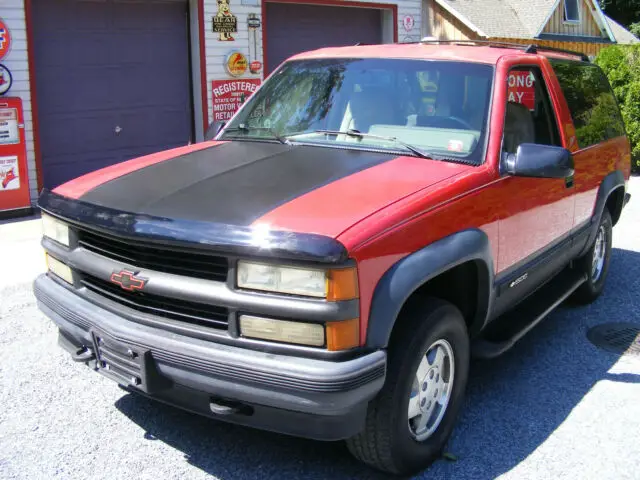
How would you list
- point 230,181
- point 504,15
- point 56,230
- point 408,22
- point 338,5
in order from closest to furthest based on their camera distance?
point 230,181 < point 56,230 < point 338,5 < point 408,22 < point 504,15

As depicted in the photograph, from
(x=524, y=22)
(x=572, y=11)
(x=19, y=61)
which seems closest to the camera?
(x=19, y=61)

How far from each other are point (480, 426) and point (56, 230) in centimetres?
241

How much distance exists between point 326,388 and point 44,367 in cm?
253

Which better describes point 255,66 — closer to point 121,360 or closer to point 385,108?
point 385,108

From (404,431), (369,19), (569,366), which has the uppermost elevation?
(369,19)

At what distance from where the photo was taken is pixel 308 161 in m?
3.70

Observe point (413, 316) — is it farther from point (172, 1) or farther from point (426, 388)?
point (172, 1)

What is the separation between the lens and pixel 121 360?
10.2ft

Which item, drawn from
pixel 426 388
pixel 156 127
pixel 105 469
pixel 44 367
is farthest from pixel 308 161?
pixel 156 127

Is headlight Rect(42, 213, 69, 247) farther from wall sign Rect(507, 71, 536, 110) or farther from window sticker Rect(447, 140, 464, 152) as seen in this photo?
wall sign Rect(507, 71, 536, 110)

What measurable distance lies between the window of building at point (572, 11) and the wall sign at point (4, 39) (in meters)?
26.5

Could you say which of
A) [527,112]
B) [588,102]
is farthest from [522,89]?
[588,102]

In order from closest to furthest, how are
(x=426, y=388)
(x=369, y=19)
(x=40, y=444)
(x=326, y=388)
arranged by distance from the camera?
(x=326, y=388), (x=426, y=388), (x=40, y=444), (x=369, y=19)

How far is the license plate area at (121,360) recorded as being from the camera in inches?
119
